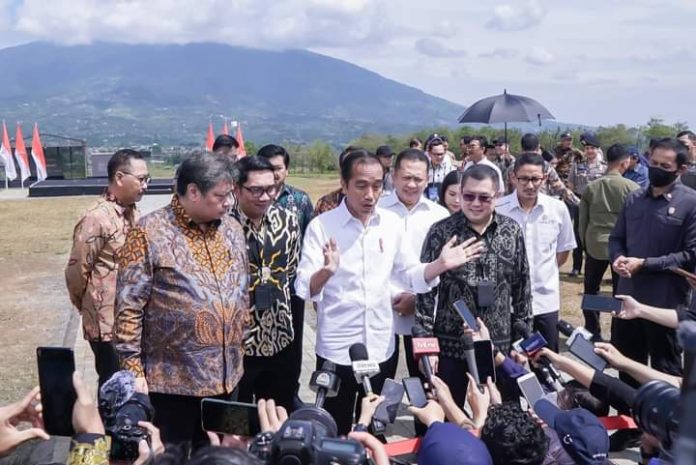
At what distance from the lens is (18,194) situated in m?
30.0

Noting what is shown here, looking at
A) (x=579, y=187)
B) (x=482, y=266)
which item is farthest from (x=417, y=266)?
(x=579, y=187)

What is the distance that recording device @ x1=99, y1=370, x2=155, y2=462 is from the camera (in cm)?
257

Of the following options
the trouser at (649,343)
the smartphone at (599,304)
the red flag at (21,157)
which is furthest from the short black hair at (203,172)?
the red flag at (21,157)

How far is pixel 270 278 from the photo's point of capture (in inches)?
171

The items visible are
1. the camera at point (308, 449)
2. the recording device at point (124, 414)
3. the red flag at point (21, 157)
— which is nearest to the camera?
the camera at point (308, 449)

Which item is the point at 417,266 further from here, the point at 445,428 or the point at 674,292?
the point at 674,292

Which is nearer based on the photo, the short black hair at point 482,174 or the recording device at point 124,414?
the recording device at point 124,414

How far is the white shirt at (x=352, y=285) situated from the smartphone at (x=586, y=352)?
3.11 feet

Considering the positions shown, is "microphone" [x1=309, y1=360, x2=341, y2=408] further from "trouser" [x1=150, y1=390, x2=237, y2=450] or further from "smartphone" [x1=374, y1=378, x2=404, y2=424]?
"trouser" [x1=150, y1=390, x2=237, y2=450]

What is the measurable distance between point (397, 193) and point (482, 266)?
139 cm

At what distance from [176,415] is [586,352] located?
1.86 m

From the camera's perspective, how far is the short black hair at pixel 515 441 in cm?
262

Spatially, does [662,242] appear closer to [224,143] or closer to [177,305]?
[177,305]

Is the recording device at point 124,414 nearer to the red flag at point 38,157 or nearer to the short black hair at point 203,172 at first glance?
the short black hair at point 203,172
